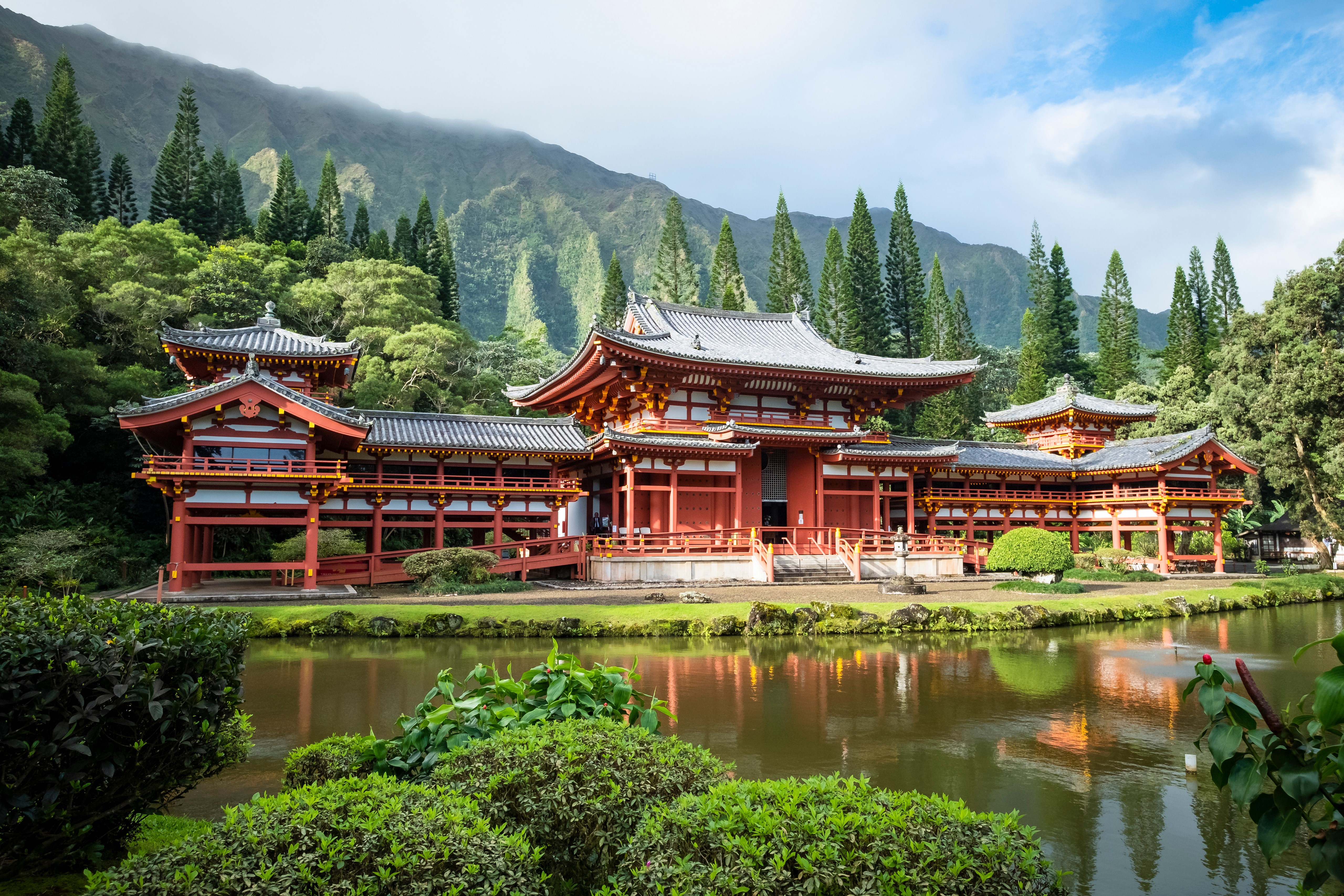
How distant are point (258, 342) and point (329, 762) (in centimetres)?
2446

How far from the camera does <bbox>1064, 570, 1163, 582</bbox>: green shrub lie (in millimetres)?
26047

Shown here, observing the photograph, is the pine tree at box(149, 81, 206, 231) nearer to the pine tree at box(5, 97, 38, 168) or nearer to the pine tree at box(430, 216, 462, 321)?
the pine tree at box(5, 97, 38, 168)

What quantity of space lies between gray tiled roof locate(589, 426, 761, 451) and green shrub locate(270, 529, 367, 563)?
8.55 metres

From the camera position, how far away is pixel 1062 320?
195 feet

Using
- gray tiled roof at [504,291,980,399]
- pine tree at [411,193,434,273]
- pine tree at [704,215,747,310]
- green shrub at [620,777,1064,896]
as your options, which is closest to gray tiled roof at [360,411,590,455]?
gray tiled roof at [504,291,980,399]

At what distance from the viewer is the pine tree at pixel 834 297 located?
53.3m

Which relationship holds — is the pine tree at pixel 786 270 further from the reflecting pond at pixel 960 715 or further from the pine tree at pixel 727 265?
the reflecting pond at pixel 960 715

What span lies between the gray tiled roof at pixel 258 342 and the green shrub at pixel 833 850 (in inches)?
983

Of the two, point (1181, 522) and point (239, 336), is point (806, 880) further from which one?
point (1181, 522)

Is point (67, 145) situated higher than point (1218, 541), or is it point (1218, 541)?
point (67, 145)

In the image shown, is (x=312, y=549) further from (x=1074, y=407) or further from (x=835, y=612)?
(x=1074, y=407)

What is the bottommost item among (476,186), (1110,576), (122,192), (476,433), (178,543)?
(1110,576)

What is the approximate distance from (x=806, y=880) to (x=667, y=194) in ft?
478

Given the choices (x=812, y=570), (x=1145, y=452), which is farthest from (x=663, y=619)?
(x=1145, y=452)
